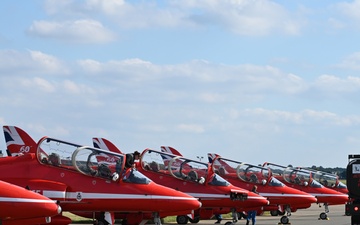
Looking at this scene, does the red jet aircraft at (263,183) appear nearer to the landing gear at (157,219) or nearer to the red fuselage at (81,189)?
the landing gear at (157,219)

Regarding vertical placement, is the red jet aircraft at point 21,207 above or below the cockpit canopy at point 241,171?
below

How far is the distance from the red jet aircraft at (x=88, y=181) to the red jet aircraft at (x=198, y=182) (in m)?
4.67

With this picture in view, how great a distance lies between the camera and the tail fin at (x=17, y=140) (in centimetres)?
3280

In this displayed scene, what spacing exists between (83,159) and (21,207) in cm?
568

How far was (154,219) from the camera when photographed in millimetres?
21406

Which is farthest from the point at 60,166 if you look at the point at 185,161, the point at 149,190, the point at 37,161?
the point at 185,161

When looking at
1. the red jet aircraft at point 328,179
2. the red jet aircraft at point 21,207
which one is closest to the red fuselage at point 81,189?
the red jet aircraft at point 21,207

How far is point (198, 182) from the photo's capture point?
27125 mm

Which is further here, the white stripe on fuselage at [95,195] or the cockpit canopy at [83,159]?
the cockpit canopy at [83,159]

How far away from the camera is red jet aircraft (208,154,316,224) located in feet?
103

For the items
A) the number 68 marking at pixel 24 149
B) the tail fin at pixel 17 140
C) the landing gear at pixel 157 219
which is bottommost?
the landing gear at pixel 157 219

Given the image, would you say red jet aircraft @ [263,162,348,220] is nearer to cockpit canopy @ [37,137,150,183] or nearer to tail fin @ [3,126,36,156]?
tail fin @ [3,126,36,156]

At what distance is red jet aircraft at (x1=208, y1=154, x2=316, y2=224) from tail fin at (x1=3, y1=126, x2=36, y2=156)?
7782 mm

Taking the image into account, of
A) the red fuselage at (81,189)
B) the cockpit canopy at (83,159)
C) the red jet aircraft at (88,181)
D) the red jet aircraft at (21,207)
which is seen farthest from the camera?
the cockpit canopy at (83,159)
